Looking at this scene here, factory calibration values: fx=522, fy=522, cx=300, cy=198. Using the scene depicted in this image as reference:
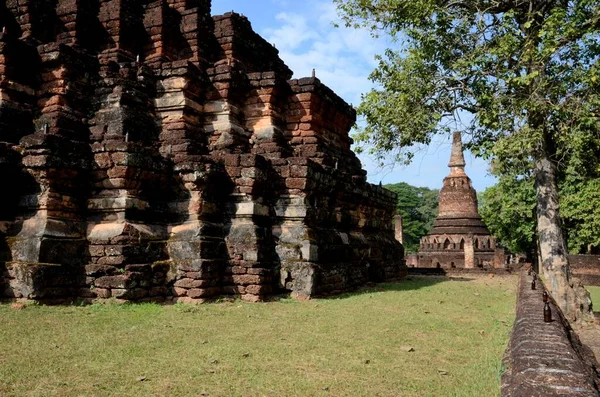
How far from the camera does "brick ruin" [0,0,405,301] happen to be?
28.1 ft

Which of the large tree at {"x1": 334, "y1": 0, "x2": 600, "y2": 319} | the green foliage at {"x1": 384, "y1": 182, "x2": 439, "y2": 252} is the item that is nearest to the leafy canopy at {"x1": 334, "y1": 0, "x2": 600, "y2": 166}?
the large tree at {"x1": 334, "y1": 0, "x2": 600, "y2": 319}

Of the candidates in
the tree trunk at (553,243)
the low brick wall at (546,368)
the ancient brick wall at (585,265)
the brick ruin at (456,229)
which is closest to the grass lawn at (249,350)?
the low brick wall at (546,368)

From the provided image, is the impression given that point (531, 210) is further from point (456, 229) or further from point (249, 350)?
point (249, 350)

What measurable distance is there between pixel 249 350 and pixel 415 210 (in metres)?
69.0

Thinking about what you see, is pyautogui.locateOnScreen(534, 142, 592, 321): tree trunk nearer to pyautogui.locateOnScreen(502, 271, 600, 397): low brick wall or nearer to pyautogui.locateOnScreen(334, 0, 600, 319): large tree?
pyautogui.locateOnScreen(334, 0, 600, 319): large tree

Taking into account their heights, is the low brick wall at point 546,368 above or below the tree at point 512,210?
below

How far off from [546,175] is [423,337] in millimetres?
5949

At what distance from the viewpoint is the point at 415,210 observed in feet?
238

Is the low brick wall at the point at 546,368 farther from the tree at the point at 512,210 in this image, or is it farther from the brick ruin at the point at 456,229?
the brick ruin at the point at 456,229

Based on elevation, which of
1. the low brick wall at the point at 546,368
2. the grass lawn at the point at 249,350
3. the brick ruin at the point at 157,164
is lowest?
the grass lawn at the point at 249,350

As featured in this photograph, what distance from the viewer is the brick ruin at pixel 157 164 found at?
8555mm

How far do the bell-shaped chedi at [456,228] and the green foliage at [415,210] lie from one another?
2725cm

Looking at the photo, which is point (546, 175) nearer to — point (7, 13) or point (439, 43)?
point (439, 43)

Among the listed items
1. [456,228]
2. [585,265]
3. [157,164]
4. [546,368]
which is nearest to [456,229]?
[456,228]
